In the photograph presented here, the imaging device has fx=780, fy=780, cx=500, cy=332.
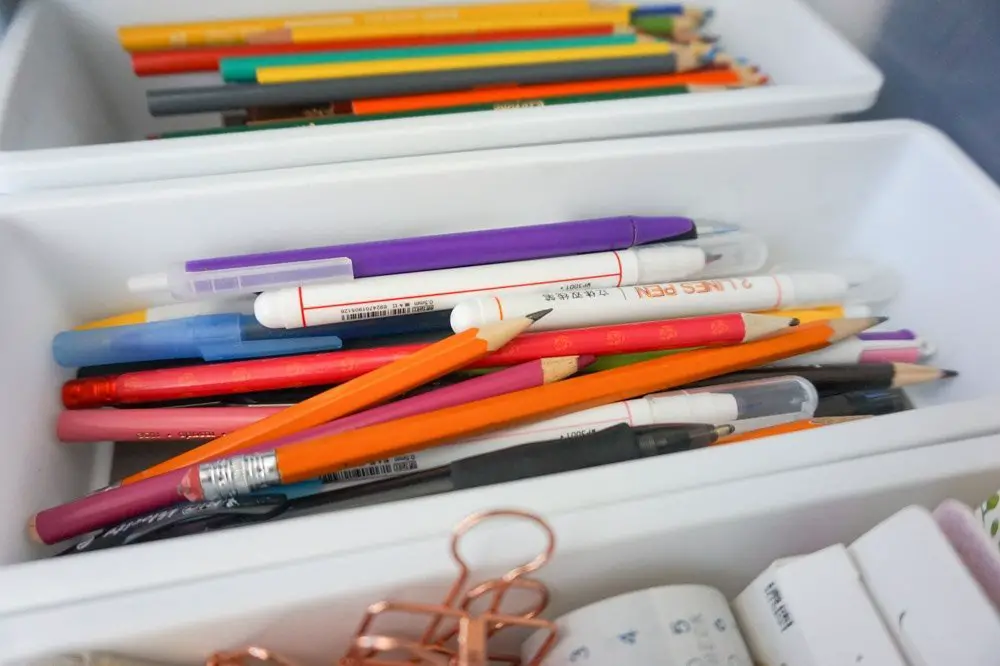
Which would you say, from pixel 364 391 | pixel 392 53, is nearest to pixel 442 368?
pixel 364 391

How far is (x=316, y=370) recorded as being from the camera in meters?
0.36

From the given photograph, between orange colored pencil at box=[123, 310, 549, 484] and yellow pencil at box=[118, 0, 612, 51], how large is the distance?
A: 261mm

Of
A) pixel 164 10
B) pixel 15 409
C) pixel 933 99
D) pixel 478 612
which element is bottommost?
pixel 478 612

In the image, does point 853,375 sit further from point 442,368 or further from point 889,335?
point 442,368

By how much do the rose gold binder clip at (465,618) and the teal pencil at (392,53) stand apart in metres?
0.32

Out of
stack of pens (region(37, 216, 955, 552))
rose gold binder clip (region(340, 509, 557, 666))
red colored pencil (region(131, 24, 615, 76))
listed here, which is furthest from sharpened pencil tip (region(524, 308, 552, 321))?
red colored pencil (region(131, 24, 615, 76))

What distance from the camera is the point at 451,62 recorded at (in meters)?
0.48

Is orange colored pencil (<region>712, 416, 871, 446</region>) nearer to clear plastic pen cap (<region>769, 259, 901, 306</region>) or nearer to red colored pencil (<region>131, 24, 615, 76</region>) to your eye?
clear plastic pen cap (<region>769, 259, 901, 306</region>)

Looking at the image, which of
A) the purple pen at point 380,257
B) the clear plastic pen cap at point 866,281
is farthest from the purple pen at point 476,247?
the clear plastic pen cap at point 866,281

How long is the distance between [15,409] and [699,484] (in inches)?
11.4

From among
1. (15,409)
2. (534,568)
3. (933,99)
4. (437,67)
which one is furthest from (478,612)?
(933,99)

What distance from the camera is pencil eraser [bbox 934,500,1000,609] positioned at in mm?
252

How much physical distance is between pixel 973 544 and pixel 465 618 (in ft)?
0.57

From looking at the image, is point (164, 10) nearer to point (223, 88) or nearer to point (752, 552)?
point (223, 88)
